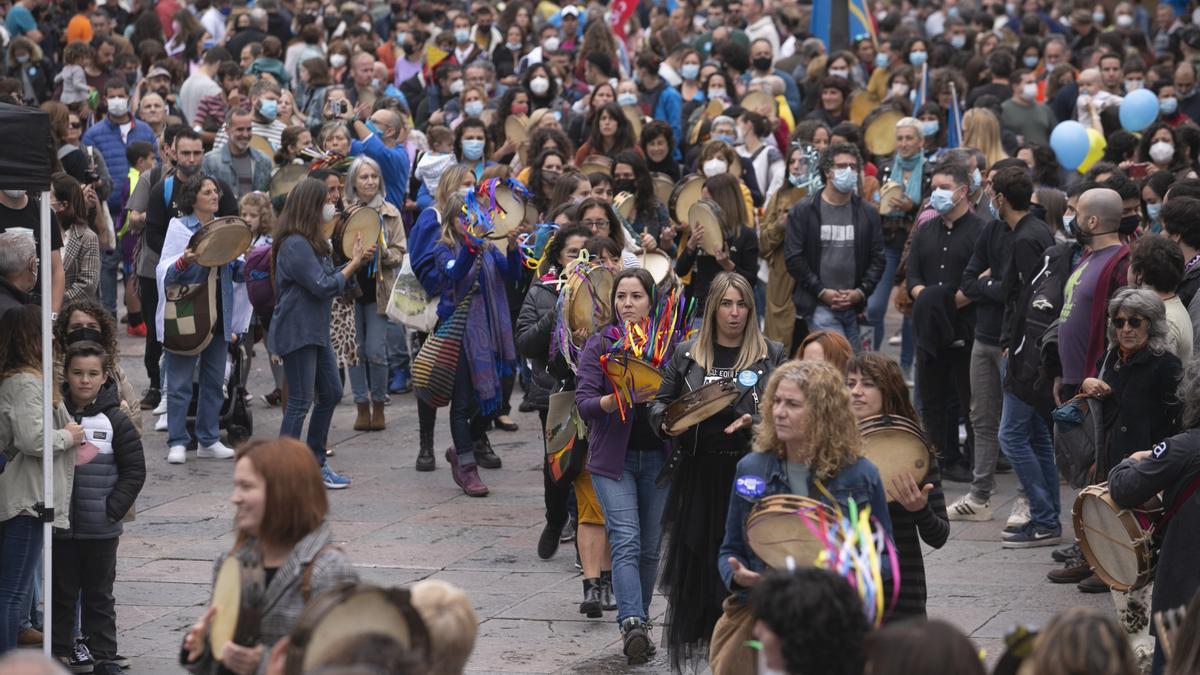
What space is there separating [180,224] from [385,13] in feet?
47.8

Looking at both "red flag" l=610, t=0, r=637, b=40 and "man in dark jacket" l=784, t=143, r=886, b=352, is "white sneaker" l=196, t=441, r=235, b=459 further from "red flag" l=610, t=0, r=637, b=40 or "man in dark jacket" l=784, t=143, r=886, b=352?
"red flag" l=610, t=0, r=637, b=40

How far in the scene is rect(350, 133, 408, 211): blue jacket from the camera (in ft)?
45.6

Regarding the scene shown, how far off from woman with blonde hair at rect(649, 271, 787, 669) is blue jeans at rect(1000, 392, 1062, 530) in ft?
8.50

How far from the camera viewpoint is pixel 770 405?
598 centimetres

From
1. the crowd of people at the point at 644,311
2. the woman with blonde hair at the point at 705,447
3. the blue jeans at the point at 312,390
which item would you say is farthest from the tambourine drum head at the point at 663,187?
the woman with blonde hair at the point at 705,447

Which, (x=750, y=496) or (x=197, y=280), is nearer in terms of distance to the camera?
(x=750, y=496)

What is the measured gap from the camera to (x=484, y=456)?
38.4 feet

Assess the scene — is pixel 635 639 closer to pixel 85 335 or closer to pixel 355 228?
pixel 85 335

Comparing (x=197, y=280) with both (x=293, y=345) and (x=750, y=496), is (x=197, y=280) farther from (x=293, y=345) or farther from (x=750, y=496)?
(x=750, y=496)

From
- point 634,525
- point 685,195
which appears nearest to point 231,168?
→ point 685,195

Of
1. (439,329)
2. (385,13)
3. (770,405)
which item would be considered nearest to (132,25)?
(385,13)

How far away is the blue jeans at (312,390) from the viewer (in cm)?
1088

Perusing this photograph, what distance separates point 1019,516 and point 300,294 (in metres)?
4.51

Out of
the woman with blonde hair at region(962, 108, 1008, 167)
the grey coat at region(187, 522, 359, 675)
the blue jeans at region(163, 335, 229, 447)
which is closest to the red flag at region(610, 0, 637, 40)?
the woman with blonde hair at region(962, 108, 1008, 167)
